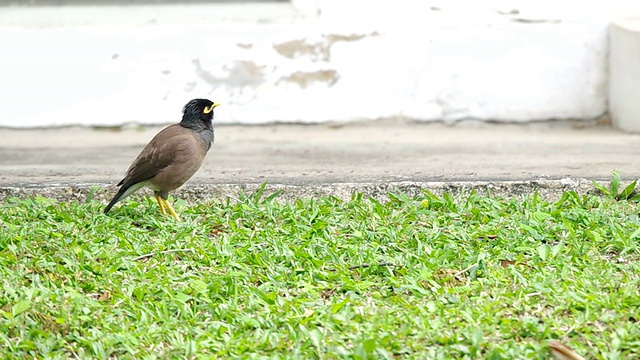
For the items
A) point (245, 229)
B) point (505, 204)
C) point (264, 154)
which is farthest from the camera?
point (264, 154)

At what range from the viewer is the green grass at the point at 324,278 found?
13.6ft

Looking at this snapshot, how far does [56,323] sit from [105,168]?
324cm

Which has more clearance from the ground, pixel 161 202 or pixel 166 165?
pixel 166 165

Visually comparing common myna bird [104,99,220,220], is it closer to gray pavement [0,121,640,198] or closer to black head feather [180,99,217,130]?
black head feather [180,99,217,130]

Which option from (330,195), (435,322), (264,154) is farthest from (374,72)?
(435,322)

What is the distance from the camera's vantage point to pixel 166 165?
19.6 ft

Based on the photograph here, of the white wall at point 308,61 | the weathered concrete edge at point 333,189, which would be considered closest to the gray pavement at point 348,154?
the weathered concrete edge at point 333,189

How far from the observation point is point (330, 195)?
6.40 meters

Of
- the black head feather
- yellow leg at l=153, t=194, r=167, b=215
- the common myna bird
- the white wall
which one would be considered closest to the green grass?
yellow leg at l=153, t=194, r=167, b=215

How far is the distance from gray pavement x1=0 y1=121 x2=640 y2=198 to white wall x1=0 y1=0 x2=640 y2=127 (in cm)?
17

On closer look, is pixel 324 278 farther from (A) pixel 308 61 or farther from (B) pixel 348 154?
(A) pixel 308 61

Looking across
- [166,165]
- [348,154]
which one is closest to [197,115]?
[166,165]

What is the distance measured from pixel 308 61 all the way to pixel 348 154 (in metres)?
1.32

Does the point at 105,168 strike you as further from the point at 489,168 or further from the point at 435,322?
the point at 435,322
